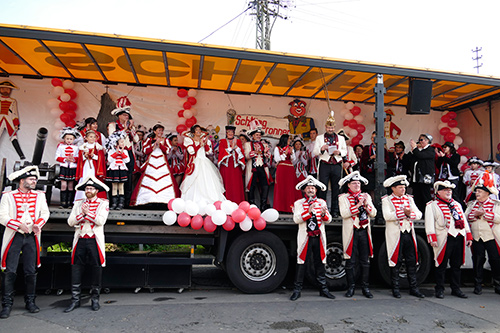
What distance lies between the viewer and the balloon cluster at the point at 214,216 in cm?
600

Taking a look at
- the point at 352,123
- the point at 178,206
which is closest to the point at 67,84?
the point at 178,206

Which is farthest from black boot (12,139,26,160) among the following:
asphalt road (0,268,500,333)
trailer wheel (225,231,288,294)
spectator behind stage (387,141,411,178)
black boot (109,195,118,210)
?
spectator behind stage (387,141,411,178)

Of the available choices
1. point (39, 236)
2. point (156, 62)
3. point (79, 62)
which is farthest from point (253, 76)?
point (39, 236)

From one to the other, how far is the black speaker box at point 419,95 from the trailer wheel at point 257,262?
398cm

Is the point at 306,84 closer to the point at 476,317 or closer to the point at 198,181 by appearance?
the point at 198,181

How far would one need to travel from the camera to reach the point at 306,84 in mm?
8844

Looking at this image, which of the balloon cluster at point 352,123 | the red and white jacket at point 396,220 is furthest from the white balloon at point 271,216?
the balloon cluster at point 352,123

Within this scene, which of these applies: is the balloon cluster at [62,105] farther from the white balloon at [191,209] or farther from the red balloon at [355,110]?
the red balloon at [355,110]

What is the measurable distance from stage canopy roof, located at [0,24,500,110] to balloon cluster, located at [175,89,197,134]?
0.21m

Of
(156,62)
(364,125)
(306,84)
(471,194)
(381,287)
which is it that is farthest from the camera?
(364,125)

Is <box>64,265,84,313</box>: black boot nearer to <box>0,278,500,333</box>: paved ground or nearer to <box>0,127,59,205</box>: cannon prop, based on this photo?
<box>0,278,500,333</box>: paved ground

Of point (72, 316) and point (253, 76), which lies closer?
point (72, 316)

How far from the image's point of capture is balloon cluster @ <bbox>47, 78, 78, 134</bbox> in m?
8.41

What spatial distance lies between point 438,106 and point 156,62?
25.5 feet
